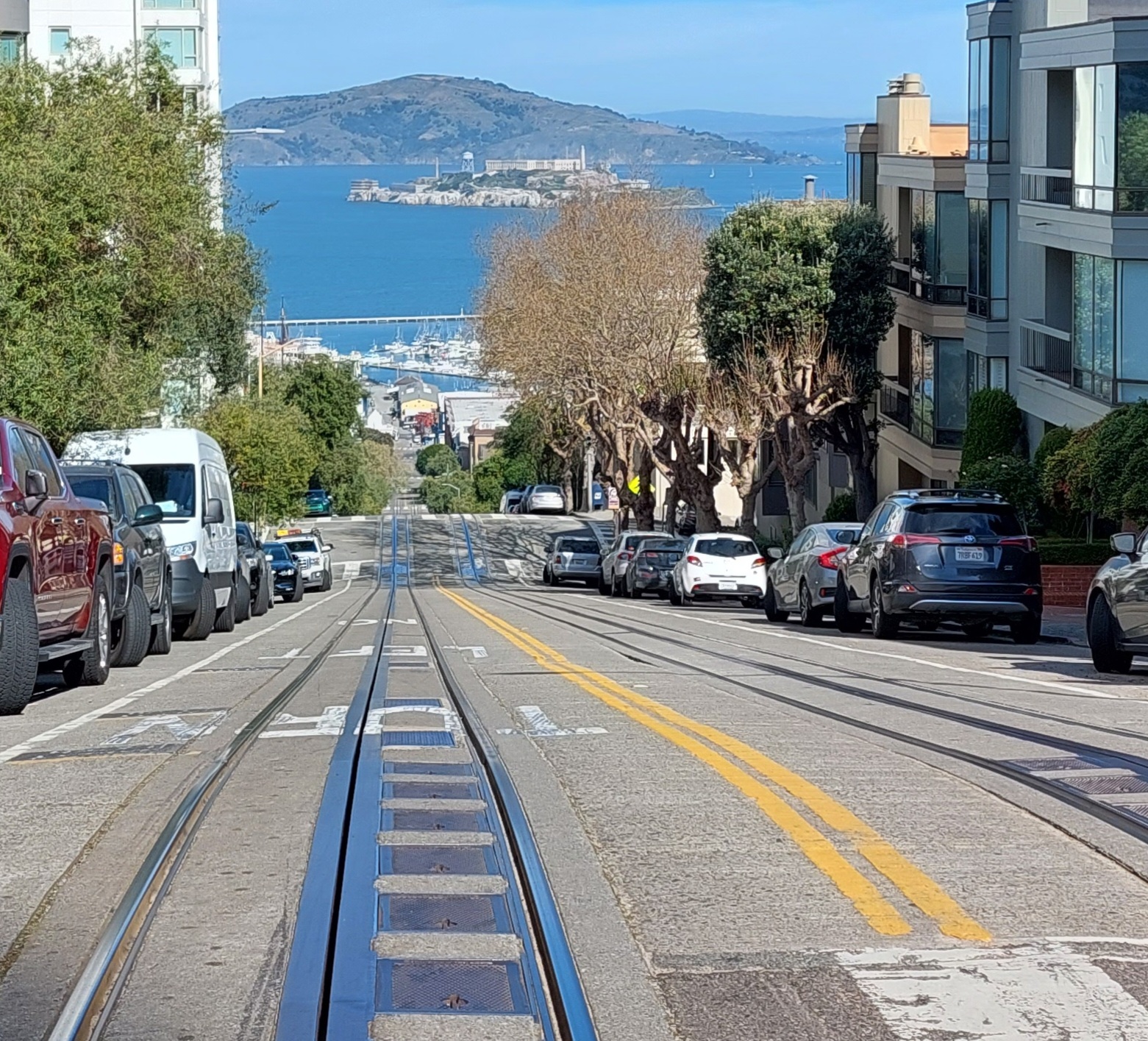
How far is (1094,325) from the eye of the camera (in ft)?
105

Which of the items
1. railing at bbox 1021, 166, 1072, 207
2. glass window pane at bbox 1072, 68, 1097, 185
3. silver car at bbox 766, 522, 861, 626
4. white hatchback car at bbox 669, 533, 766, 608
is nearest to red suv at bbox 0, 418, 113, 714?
silver car at bbox 766, 522, 861, 626

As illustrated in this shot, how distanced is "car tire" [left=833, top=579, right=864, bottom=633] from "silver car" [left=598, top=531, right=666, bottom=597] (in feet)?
54.6

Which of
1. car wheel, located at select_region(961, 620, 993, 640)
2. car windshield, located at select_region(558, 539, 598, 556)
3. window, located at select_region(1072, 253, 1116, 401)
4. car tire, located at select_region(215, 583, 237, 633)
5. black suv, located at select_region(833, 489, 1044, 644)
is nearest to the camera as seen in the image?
black suv, located at select_region(833, 489, 1044, 644)

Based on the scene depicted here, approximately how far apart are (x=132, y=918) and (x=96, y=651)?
849 cm

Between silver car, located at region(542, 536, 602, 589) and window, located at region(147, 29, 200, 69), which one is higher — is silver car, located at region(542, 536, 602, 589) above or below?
below

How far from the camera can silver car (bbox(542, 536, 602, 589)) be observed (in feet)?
163

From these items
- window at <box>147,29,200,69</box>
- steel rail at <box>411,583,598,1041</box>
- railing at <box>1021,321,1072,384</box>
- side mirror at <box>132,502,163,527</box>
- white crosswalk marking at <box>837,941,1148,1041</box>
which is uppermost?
window at <box>147,29,200,69</box>

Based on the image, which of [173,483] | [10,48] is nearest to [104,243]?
[173,483]

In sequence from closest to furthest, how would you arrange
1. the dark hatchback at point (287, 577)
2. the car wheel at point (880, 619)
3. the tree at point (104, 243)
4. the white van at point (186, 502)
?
the car wheel at point (880, 619)
the white van at point (186, 502)
the tree at point (104, 243)
the dark hatchback at point (287, 577)

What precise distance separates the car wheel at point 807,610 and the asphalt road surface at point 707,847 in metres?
9.94

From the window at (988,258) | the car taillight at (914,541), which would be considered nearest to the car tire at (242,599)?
the car taillight at (914,541)

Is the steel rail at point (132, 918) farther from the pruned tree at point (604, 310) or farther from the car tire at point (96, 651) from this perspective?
the pruned tree at point (604, 310)

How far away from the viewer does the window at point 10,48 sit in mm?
33469

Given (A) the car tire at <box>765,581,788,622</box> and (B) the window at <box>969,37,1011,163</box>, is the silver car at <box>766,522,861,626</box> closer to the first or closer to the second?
(A) the car tire at <box>765,581,788,622</box>
